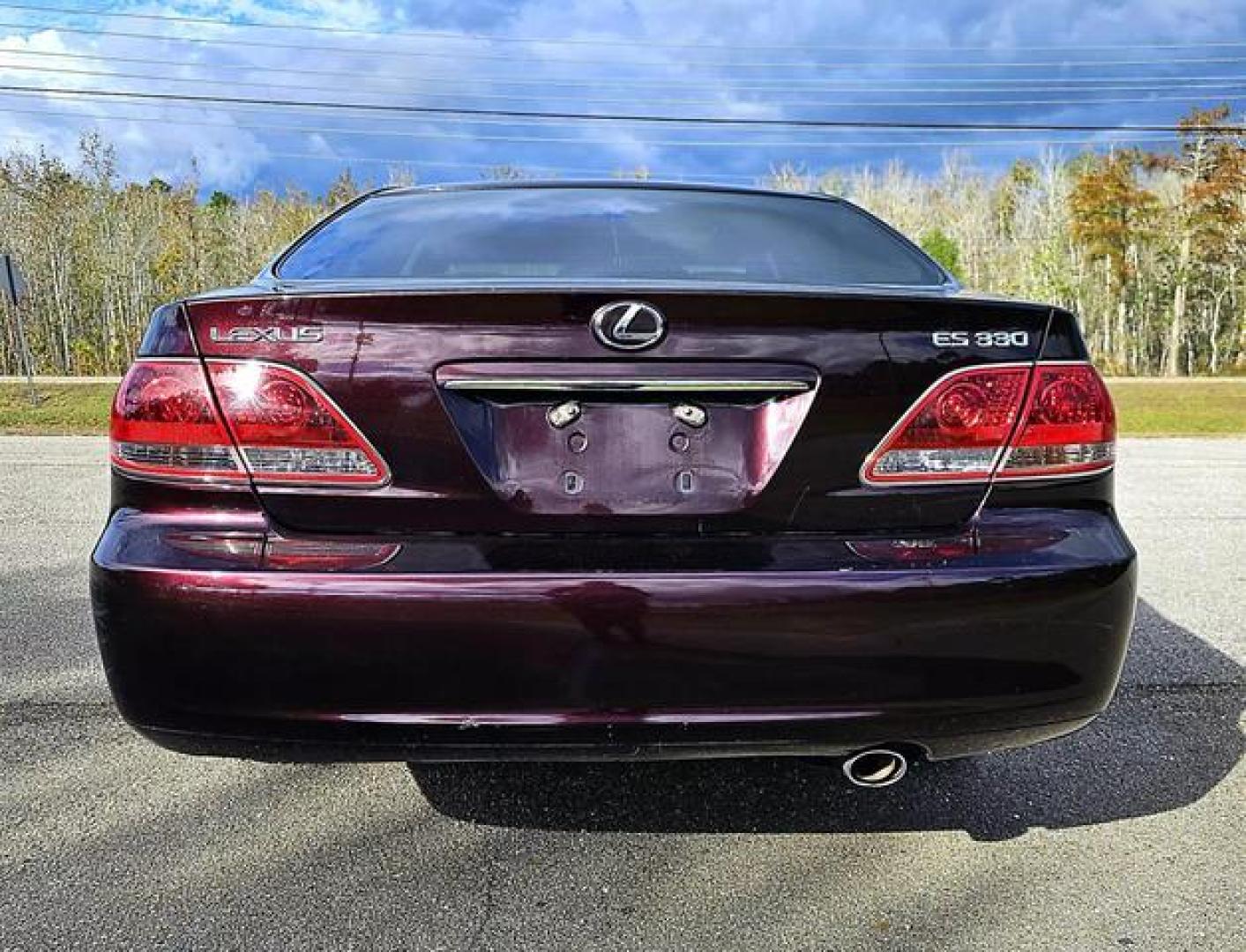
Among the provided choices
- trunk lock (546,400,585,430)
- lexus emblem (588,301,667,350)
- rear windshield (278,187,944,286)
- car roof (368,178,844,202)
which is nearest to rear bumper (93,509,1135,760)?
trunk lock (546,400,585,430)

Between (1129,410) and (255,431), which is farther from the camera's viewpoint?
(1129,410)

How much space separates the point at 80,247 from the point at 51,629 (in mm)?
32901

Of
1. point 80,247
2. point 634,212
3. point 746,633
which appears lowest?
point 80,247

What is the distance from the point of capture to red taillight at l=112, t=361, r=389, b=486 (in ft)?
5.51

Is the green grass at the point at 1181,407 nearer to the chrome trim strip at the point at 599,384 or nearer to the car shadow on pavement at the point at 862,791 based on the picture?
the car shadow on pavement at the point at 862,791

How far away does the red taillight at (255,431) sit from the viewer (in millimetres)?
1680

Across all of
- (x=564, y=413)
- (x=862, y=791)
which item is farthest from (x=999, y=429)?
(x=862, y=791)

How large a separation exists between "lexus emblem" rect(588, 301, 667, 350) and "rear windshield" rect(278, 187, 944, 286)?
43cm

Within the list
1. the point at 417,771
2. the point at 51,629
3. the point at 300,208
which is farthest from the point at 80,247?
the point at 417,771

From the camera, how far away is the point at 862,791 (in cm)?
245

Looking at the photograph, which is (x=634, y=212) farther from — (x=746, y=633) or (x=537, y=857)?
(x=537, y=857)

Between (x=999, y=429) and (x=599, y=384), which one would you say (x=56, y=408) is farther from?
(x=999, y=429)

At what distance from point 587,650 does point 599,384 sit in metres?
0.46

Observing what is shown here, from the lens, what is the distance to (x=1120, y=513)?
6.50 meters
